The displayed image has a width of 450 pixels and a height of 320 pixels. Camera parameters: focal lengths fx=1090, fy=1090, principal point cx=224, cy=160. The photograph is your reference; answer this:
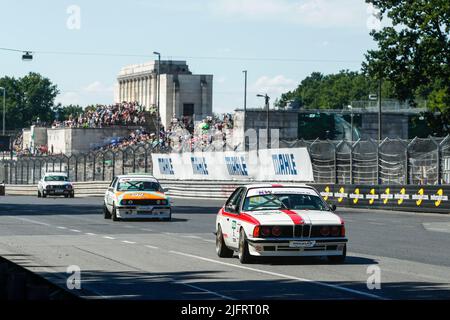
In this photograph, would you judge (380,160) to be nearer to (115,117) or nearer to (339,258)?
(339,258)

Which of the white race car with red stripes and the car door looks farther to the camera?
the car door

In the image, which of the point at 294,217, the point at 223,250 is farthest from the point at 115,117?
the point at 294,217

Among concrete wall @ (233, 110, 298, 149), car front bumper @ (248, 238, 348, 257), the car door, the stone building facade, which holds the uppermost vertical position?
the stone building facade

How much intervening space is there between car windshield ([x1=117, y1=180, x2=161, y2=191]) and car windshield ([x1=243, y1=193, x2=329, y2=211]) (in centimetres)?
1536

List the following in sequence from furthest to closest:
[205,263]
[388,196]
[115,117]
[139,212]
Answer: [115,117] → [388,196] → [139,212] → [205,263]

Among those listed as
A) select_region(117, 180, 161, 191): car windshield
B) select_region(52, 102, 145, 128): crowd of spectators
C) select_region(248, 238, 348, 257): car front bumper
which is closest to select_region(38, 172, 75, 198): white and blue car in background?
select_region(117, 180, 161, 191): car windshield

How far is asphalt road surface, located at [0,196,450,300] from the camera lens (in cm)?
1405

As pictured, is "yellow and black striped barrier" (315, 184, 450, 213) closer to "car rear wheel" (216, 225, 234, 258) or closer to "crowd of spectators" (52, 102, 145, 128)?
"car rear wheel" (216, 225, 234, 258)

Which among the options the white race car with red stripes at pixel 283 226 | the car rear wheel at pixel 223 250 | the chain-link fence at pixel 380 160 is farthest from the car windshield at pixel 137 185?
the white race car with red stripes at pixel 283 226

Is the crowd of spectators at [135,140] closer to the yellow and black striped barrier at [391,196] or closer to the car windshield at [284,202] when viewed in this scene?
the yellow and black striped barrier at [391,196]

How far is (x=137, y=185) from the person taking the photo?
34625 mm

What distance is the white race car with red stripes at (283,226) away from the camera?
1788 centimetres

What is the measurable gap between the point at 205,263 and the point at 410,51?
146 ft

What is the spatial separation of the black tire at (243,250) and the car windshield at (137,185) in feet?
52.9
